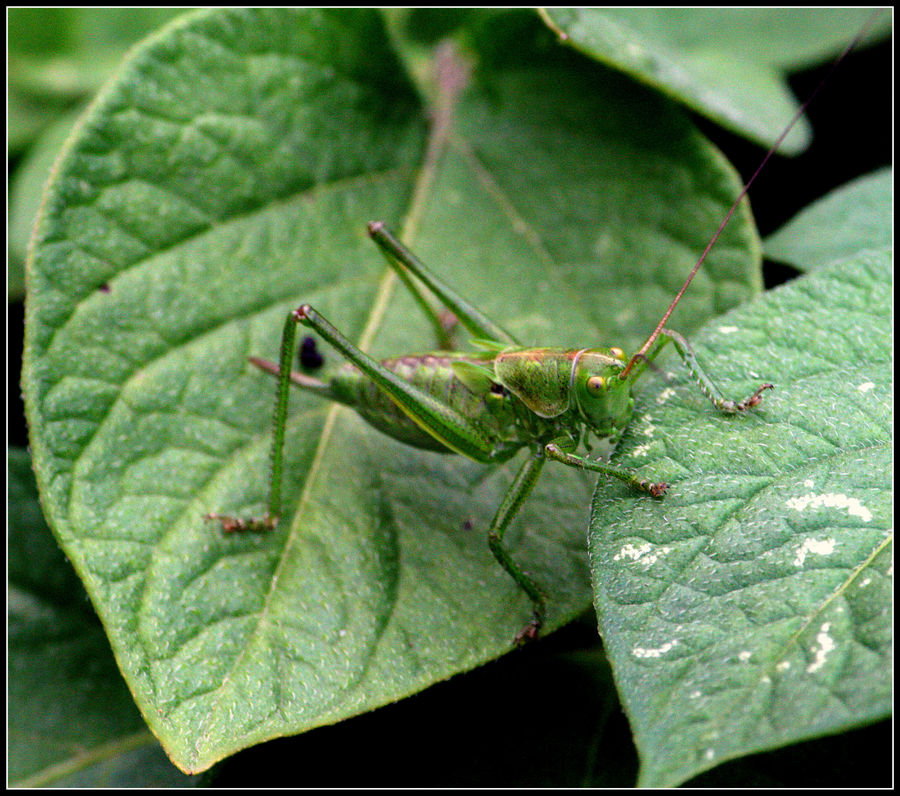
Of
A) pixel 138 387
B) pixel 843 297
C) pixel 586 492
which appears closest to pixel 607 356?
pixel 586 492

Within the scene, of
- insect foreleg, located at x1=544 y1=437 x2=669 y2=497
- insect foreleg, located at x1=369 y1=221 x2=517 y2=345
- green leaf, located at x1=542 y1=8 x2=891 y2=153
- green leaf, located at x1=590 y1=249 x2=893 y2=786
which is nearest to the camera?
green leaf, located at x1=590 y1=249 x2=893 y2=786

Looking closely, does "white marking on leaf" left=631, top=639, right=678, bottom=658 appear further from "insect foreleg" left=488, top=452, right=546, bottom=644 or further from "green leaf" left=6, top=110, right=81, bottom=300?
"green leaf" left=6, top=110, right=81, bottom=300

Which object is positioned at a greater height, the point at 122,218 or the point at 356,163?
the point at 356,163

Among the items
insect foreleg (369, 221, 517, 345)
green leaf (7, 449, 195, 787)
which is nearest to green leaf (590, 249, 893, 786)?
insect foreleg (369, 221, 517, 345)

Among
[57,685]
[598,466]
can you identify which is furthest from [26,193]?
[598,466]

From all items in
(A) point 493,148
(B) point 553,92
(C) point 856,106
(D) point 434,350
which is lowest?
(D) point 434,350

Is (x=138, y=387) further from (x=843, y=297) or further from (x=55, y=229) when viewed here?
(x=843, y=297)
